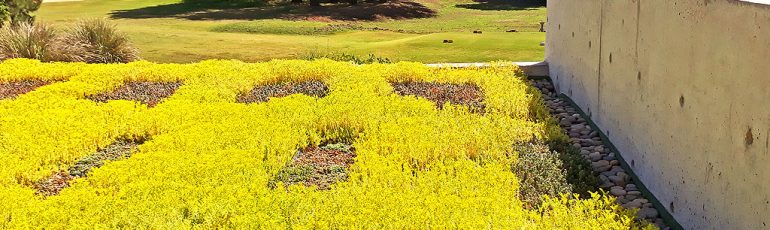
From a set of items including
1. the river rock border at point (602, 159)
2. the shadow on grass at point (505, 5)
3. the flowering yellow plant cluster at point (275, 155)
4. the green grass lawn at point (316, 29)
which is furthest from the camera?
the shadow on grass at point (505, 5)

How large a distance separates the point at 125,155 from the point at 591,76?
572cm

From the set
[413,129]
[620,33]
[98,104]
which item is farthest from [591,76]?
[98,104]

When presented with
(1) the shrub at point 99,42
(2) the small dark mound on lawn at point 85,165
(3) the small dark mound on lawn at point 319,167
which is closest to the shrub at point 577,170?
(3) the small dark mound on lawn at point 319,167

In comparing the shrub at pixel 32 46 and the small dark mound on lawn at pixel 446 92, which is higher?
the shrub at pixel 32 46

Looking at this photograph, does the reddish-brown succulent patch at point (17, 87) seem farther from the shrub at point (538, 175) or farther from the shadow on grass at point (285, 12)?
the shadow on grass at point (285, 12)

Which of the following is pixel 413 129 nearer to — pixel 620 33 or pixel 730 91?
pixel 620 33

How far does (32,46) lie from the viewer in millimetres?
14078

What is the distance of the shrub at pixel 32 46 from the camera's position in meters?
14.0

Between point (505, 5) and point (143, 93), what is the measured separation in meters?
32.9

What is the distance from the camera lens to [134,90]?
11.1 metres

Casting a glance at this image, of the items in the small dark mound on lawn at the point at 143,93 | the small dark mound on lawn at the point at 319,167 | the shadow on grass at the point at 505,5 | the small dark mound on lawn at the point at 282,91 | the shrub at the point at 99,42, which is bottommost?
the shadow on grass at the point at 505,5

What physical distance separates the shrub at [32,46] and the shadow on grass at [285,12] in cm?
1573

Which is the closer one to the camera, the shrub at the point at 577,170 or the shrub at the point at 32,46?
the shrub at the point at 577,170

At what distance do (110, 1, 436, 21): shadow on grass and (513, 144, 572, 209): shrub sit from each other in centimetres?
2446
